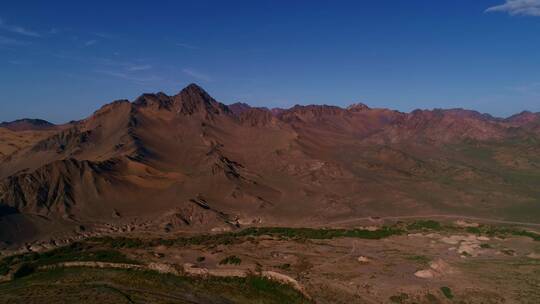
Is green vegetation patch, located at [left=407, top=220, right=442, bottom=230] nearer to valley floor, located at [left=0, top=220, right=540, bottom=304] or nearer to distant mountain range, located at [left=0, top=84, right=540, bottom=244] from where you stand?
valley floor, located at [left=0, top=220, right=540, bottom=304]

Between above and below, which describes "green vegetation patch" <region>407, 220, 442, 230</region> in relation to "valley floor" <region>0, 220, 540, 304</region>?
above

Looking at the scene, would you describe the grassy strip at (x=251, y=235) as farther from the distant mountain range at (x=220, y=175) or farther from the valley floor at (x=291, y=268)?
the distant mountain range at (x=220, y=175)

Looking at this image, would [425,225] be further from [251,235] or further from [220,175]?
[220,175]

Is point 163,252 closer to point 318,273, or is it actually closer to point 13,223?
point 318,273

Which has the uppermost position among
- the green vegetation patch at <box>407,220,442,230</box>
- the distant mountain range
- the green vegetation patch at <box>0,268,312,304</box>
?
the distant mountain range

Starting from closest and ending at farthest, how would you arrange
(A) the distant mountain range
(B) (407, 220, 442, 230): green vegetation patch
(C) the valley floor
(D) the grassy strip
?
1. (C) the valley floor
2. (D) the grassy strip
3. (B) (407, 220, 442, 230): green vegetation patch
4. (A) the distant mountain range

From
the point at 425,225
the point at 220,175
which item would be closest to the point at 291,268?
the point at 425,225

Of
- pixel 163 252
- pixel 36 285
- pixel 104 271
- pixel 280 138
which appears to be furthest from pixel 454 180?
pixel 36 285

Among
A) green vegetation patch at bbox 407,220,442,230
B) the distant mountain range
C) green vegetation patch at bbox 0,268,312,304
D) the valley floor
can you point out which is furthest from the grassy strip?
green vegetation patch at bbox 0,268,312,304

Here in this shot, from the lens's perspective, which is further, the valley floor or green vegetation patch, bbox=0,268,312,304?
the valley floor
